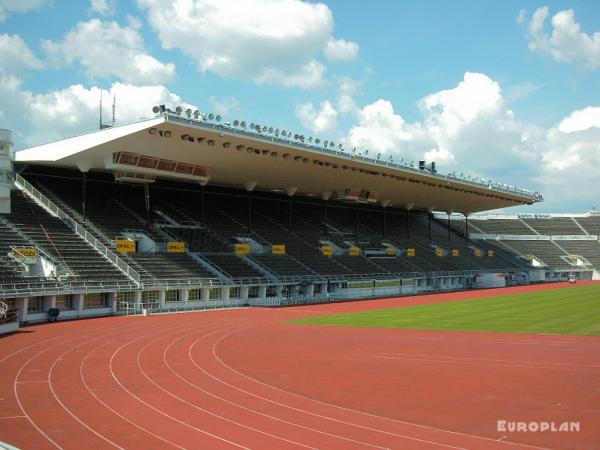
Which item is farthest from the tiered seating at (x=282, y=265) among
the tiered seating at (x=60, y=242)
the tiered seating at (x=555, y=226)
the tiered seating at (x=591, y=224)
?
the tiered seating at (x=591, y=224)

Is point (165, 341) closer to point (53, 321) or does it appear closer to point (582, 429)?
point (53, 321)

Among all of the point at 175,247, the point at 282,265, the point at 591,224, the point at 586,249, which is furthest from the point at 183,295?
the point at 591,224

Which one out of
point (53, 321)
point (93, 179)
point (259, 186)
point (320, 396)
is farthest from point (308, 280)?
point (320, 396)

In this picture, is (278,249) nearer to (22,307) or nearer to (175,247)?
(175,247)

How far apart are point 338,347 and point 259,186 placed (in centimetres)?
3830

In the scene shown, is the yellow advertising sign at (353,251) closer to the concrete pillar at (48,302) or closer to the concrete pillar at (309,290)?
the concrete pillar at (309,290)

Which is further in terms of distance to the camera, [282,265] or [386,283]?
[386,283]

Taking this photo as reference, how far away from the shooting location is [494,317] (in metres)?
35.3

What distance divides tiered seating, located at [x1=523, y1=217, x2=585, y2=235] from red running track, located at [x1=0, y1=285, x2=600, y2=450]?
83.2 metres

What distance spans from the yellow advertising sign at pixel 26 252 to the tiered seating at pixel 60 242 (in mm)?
1313

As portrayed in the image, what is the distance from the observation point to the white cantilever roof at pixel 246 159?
4125 cm

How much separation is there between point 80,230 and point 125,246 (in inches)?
139

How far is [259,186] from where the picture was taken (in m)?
61.8

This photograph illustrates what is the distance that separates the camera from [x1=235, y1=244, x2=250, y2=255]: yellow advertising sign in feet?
178
